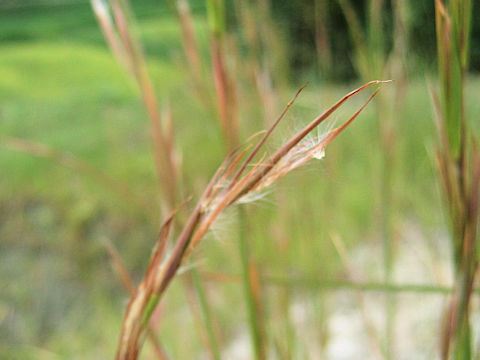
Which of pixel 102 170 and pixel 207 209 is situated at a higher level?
pixel 207 209

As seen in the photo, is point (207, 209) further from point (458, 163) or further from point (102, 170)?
point (102, 170)

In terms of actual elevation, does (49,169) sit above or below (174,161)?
below

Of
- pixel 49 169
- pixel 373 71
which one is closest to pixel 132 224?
pixel 49 169

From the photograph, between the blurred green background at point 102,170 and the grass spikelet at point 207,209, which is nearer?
the grass spikelet at point 207,209

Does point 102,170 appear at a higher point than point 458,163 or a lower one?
lower

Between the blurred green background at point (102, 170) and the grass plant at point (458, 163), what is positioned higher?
the grass plant at point (458, 163)

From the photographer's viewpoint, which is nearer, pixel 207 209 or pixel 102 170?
pixel 207 209

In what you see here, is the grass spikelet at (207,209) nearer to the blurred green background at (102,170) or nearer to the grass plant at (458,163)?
the grass plant at (458,163)

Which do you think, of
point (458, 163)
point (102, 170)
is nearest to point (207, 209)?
point (458, 163)

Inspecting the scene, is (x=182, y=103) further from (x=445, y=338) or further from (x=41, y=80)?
(x=445, y=338)

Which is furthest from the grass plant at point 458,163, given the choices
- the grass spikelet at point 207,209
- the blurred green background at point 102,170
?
the blurred green background at point 102,170

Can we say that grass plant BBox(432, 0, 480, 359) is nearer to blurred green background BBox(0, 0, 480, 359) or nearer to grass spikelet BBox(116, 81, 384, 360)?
grass spikelet BBox(116, 81, 384, 360)
